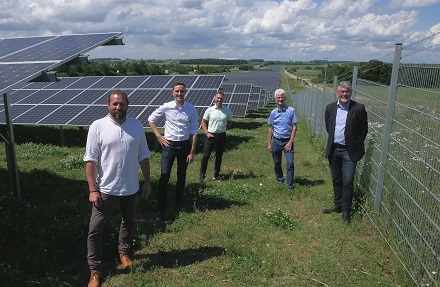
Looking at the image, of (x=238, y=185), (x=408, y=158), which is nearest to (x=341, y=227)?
(x=408, y=158)

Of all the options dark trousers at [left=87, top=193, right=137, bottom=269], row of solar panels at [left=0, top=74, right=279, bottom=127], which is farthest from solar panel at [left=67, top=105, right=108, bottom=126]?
dark trousers at [left=87, top=193, right=137, bottom=269]

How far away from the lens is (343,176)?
19.2 ft

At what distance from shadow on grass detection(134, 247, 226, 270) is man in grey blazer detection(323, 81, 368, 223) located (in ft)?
7.17

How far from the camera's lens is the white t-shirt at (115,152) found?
3934 millimetres

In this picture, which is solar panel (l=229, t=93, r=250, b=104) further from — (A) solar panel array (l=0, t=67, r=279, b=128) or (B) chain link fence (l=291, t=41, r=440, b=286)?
(B) chain link fence (l=291, t=41, r=440, b=286)

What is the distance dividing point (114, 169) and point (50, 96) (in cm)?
1245

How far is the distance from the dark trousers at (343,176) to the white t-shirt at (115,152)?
A: 3.19 m

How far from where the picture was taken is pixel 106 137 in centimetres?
392

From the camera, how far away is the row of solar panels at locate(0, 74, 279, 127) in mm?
12461

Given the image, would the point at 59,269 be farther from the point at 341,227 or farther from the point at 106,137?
the point at 341,227

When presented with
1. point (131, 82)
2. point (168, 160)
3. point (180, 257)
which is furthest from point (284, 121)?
point (131, 82)

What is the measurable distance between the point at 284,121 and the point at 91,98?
9116 mm

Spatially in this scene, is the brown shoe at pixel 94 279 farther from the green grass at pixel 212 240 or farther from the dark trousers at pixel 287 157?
the dark trousers at pixel 287 157

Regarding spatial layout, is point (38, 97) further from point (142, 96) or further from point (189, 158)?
point (189, 158)
